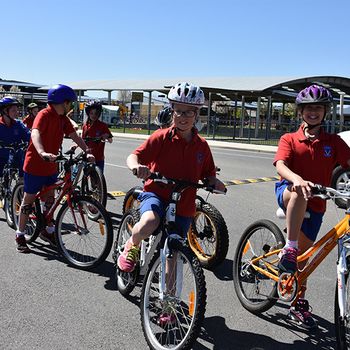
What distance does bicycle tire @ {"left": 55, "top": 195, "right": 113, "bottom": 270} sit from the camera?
193 inches

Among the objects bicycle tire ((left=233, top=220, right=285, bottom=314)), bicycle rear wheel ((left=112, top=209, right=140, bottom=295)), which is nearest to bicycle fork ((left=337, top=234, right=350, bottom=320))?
bicycle tire ((left=233, top=220, right=285, bottom=314))

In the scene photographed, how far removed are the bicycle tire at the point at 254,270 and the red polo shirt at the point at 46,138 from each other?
2.48m

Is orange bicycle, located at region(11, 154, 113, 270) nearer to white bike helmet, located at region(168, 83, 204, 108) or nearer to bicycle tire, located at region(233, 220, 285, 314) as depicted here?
bicycle tire, located at region(233, 220, 285, 314)

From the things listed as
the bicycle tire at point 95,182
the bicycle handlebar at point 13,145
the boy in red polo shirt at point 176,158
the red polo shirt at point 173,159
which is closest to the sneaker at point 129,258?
the boy in red polo shirt at point 176,158

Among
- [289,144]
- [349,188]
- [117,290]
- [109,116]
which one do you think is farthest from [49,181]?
[109,116]

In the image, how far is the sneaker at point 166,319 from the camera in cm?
338

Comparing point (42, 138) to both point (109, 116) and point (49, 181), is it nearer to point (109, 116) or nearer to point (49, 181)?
point (49, 181)

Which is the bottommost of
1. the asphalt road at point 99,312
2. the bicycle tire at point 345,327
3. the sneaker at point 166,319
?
the asphalt road at point 99,312

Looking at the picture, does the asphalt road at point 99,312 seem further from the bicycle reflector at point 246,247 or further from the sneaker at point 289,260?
the sneaker at point 289,260

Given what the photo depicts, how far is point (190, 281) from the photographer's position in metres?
3.20

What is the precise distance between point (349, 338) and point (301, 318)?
0.76 metres

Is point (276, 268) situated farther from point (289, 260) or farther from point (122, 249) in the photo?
point (122, 249)

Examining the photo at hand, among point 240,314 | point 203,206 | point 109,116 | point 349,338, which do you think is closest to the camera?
point 349,338

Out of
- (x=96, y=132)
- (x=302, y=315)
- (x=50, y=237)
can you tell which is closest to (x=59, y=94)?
(x=50, y=237)
